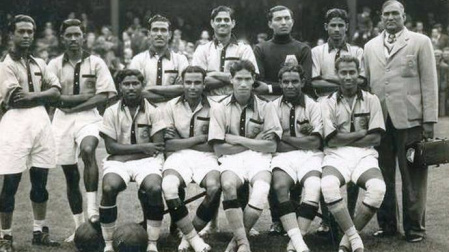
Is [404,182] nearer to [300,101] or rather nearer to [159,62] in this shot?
[300,101]

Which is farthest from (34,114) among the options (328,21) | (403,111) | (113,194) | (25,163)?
(403,111)

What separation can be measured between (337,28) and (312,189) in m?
1.82

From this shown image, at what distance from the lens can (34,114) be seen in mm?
6570

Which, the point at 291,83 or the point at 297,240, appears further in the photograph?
the point at 291,83

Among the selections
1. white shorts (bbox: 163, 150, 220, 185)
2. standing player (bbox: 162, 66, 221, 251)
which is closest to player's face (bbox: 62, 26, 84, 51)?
standing player (bbox: 162, 66, 221, 251)

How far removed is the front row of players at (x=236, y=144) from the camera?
607 centimetres

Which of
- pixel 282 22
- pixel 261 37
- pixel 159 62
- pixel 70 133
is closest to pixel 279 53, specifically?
pixel 282 22

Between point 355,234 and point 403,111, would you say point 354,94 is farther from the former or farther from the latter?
point 355,234

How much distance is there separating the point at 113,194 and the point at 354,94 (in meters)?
2.53

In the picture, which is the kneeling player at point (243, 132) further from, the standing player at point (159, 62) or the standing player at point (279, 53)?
the standing player at point (159, 62)

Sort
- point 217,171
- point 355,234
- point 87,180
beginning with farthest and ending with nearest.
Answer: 1. point 87,180
2. point 217,171
3. point 355,234

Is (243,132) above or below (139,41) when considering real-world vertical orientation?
below

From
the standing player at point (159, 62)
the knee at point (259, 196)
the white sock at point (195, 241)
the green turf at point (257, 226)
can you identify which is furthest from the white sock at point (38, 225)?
the knee at point (259, 196)

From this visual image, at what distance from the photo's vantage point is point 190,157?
641 centimetres
